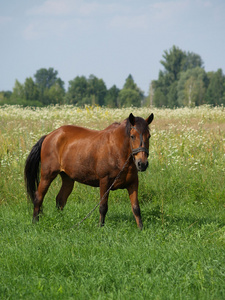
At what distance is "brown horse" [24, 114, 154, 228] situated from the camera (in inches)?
203

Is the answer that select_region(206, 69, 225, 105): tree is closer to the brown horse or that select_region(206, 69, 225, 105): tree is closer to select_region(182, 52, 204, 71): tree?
select_region(182, 52, 204, 71): tree

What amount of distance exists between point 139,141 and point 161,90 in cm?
7549

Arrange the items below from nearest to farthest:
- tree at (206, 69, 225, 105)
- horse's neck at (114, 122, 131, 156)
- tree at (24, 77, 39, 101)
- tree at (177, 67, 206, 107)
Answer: horse's neck at (114, 122, 131, 156) → tree at (24, 77, 39, 101) → tree at (206, 69, 225, 105) → tree at (177, 67, 206, 107)

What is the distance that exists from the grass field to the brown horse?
46 cm

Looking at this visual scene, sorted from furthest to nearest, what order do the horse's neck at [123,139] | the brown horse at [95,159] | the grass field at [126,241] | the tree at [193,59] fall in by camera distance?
the tree at [193,59] < the horse's neck at [123,139] < the brown horse at [95,159] < the grass field at [126,241]

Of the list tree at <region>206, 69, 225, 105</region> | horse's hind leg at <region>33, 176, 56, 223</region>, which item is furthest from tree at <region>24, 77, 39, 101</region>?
horse's hind leg at <region>33, 176, 56, 223</region>

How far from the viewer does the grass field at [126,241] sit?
3.64m

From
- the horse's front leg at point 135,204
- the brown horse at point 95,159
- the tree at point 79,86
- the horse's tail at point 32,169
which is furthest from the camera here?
the tree at point 79,86

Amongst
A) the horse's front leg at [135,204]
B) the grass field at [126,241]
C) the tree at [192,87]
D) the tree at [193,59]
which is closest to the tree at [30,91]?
the tree at [192,87]

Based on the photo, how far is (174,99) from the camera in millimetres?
69812

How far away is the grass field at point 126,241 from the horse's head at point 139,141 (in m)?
0.98

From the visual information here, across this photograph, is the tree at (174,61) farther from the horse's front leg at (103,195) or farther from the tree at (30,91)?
the horse's front leg at (103,195)

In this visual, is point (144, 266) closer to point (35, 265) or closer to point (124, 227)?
point (35, 265)

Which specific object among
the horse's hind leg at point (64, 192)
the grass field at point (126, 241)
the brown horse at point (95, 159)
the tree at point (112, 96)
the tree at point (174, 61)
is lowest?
the grass field at point (126, 241)
